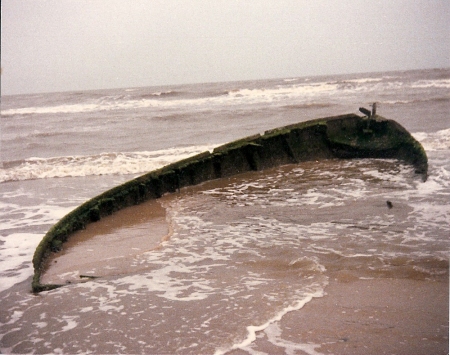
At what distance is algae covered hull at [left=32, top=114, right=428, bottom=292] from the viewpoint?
648 centimetres

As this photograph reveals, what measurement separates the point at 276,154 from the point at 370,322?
18.6 ft

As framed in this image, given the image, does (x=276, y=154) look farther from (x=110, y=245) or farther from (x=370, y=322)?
(x=370, y=322)

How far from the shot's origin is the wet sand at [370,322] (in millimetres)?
2939

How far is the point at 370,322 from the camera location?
3215mm

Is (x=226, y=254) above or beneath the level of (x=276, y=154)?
beneath

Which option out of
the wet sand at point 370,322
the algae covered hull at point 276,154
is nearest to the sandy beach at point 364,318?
the wet sand at point 370,322

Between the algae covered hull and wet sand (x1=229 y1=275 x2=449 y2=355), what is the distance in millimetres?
3510

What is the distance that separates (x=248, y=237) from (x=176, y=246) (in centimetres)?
88

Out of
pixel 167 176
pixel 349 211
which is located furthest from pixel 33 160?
pixel 349 211

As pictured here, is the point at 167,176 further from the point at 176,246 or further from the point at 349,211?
the point at 349,211

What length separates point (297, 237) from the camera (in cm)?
509

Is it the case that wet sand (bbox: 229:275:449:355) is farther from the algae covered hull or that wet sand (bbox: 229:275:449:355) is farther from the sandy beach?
the algae covered hull

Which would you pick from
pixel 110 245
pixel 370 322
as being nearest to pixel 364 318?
pixel 370 322

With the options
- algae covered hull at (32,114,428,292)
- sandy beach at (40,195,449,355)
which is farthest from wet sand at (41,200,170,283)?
algae covered hull at (32,114,428,292)
